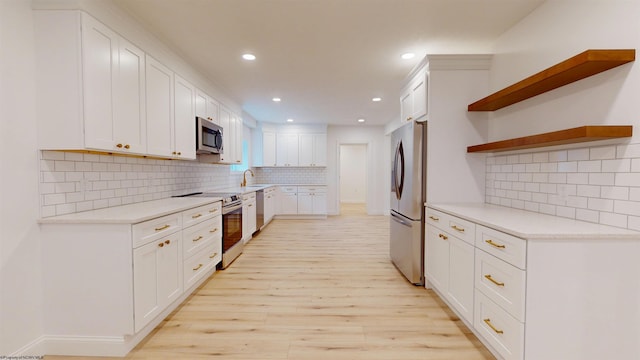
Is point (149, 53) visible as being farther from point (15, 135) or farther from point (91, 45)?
point (15, 135)

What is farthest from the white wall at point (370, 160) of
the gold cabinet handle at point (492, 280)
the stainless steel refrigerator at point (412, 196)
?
the gold cabinet handle at point (492, 280)

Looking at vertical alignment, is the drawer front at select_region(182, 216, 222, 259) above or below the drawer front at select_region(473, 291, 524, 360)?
above

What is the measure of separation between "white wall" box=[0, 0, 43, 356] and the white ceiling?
71 cm

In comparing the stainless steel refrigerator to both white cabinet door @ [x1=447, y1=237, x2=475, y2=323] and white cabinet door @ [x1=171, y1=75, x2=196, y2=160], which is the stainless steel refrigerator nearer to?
white cabinet door @ [x1=447, y1=237, x2=475, y2=323]

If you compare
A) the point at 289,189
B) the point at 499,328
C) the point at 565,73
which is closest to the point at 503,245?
the point at 499,328

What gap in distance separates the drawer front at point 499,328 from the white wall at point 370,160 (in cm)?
560

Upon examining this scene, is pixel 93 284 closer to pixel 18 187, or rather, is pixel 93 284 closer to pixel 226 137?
pixel 18 187

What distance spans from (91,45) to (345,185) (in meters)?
9.33

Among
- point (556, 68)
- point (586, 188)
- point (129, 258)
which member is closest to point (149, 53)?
point (129, 258)

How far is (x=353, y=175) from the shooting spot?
1072 centimetres

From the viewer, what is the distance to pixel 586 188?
68.2 inches

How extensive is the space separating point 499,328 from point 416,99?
234 cm

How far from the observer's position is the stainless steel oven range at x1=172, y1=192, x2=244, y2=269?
3285mm

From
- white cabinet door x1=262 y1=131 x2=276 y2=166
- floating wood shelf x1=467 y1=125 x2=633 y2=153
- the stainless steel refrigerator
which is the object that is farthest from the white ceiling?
white cabinet door x1=262 y1=131 x2=276 y2=166
